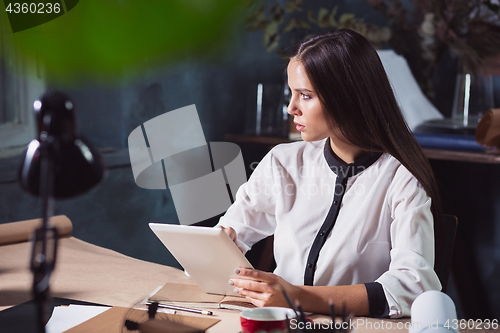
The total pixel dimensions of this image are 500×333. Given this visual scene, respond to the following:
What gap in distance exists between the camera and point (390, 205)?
1.34m

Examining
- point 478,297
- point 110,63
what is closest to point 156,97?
point 110,63

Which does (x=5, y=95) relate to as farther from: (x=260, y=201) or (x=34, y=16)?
(x=260, y=201)

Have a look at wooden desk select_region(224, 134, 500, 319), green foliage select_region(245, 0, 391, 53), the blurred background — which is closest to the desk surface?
the blurred background

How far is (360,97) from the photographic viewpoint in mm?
1306

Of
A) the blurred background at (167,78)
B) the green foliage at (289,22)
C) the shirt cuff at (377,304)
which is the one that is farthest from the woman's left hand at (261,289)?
the green foliage at (289,22)

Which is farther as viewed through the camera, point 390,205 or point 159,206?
point 159,206

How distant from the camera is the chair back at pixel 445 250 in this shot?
1425mm

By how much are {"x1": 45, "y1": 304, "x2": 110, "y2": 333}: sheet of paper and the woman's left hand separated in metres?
0.28

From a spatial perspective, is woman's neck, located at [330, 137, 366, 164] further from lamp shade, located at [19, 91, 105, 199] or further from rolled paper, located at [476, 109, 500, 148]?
lamp shade, located at [19, 91, 105, 199]

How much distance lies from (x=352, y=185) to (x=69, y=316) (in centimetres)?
75

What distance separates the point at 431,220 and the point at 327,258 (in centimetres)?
27

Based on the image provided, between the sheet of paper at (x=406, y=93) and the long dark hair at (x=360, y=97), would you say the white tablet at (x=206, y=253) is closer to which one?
the long dark hair at (x=360, y=97)

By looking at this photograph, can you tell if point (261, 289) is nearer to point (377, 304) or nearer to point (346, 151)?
point (377, 304)

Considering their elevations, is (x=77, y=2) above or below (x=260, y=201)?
above
